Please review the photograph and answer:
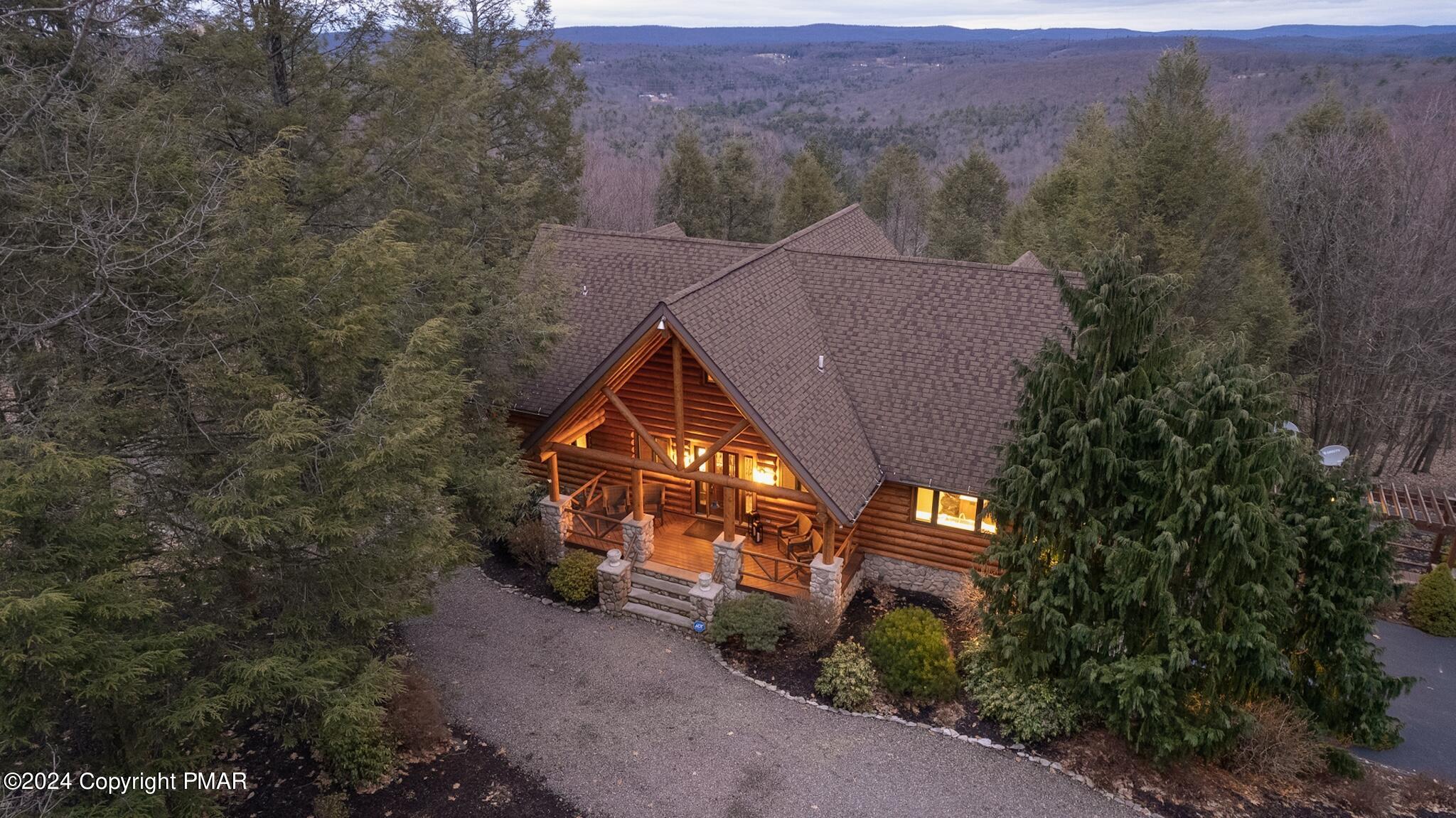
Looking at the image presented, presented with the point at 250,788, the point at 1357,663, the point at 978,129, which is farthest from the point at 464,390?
the point at 978,129

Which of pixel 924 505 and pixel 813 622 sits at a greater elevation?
pixel 924 505

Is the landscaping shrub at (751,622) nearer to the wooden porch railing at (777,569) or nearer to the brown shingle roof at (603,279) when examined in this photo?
the wooden porch railing at (777,569)

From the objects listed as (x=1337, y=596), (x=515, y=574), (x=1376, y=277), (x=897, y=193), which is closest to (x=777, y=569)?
(x=515, y=574)

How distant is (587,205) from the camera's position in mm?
51094

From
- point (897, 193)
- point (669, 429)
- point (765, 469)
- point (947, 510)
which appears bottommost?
point (947, 510)

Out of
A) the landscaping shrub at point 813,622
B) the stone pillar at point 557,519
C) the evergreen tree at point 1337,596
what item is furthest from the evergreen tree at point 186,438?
the evergreen tree at point 1337,596

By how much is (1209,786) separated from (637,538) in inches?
413

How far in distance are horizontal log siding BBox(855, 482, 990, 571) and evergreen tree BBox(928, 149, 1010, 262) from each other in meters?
27.1

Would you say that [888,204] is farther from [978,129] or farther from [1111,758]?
[978,129]

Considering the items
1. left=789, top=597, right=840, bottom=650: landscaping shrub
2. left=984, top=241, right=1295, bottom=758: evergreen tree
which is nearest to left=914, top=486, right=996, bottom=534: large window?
left=789, top=597, right=840, bottom=650: landscaping shrub

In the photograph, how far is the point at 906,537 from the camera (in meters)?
16.2

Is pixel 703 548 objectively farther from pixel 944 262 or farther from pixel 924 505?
pixel 944 262

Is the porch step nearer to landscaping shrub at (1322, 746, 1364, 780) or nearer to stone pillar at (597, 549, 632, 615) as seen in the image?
stone pillar at (597, 549, 632, 615)

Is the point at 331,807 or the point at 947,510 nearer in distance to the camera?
the point at 331,807
